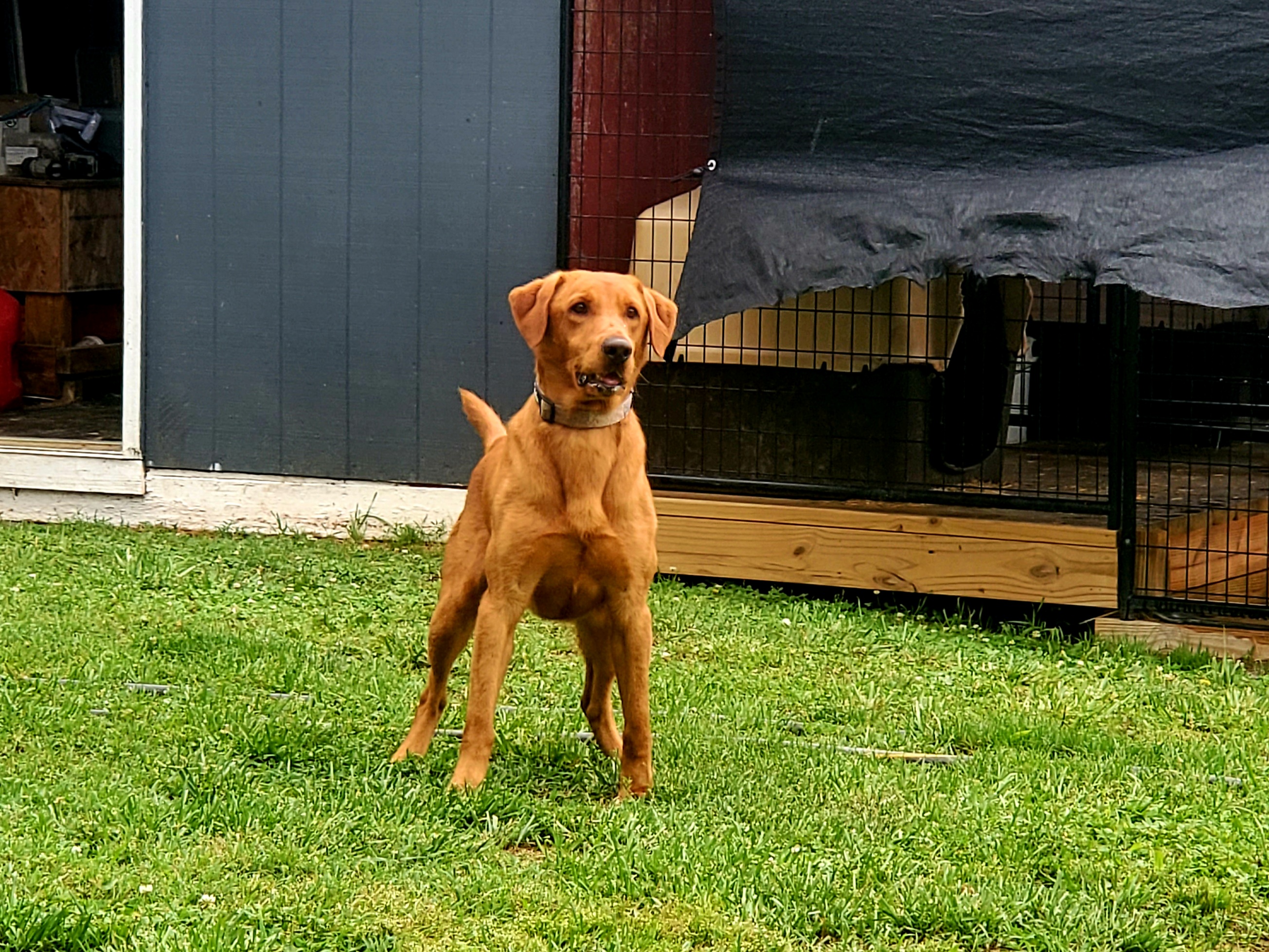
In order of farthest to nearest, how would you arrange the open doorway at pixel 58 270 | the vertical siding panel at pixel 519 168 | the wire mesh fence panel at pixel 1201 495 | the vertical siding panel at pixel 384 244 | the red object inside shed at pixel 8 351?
the open doorway at pixel 58 270, the red object inside shed at pixel 8 351, the vertical siding panel at pixel 384 244, the vertical siding panel at pixel 519 168, the wire mesh fence panel at pixel 1201 495

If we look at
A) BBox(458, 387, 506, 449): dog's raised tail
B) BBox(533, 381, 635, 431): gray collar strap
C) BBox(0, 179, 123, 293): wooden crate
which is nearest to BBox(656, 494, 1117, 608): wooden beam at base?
BBox(458, 387, 506, 449): dog's raised tail

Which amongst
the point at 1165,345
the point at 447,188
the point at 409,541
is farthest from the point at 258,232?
the point at 1165,345

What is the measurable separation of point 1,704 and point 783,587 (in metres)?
3.21

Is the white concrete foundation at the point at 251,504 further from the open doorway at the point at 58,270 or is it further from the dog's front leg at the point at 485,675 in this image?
the dog's front leg at the point at 485,675

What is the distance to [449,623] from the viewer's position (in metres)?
4.35

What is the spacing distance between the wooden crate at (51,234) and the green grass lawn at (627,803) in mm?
3845

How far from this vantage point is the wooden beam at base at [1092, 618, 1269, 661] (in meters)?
6.08

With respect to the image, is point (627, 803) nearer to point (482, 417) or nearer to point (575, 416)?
point (575, 416)

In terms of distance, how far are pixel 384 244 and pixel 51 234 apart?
3.17m

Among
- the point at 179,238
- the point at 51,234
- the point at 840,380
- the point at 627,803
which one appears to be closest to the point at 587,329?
the point at 627,803

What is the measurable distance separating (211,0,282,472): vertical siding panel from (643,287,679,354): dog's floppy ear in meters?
3.80

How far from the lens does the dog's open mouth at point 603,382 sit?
13.0ft

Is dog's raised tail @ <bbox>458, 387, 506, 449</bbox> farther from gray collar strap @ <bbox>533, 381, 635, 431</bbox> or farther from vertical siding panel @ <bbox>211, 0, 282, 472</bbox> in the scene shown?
vertical siding panel @ <bbox>211, 0, 282, 472</bbox>

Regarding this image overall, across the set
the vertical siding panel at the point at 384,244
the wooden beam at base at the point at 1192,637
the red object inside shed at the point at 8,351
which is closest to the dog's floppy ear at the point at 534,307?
the wooden beam at base at the point at 1192,637
